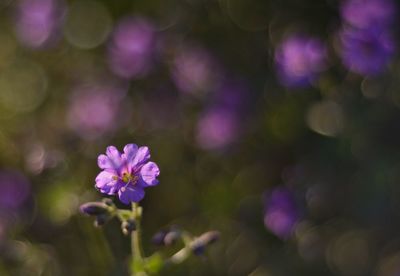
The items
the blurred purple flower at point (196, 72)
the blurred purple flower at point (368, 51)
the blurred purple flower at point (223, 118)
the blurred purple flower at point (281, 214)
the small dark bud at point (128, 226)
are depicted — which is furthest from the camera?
the blurred purple flower at point (196, 72)

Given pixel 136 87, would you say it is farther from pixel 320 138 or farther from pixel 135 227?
pixel 135 227

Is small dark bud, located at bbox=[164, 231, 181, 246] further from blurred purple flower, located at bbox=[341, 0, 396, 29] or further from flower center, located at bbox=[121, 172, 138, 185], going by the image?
blurred purple flower, located at bbox=[341, 0, 396, 29]

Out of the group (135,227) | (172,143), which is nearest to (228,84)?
(172,143)

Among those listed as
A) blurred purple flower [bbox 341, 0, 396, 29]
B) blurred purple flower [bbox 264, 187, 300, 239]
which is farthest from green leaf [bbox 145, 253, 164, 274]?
blurred purple flower [bbox 341, 0, 396, 29]

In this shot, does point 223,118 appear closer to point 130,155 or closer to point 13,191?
point 13,191

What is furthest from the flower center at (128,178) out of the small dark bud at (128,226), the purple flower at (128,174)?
the small dark bud at (128,226)

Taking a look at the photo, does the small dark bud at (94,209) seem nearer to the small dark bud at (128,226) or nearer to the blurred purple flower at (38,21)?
the small dark bud at (128,226)
